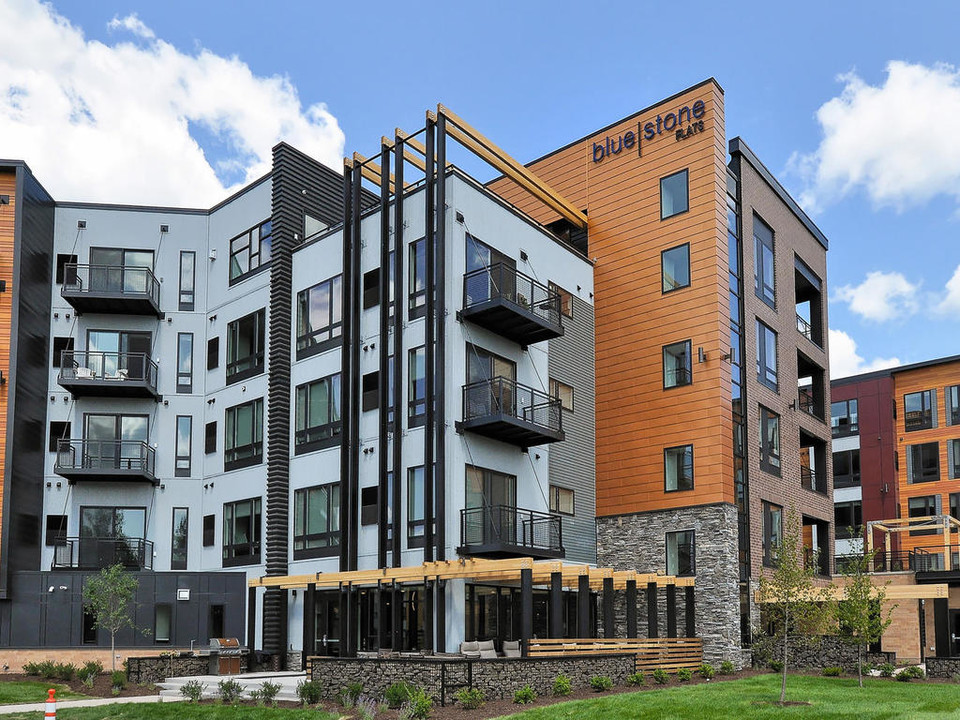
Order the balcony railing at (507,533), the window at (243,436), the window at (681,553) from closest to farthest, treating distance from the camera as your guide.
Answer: the balcony railing at (507,533), the window at (681,553), the window at (243,436)

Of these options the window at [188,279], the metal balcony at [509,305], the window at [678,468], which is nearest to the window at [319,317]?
the metal balcony at [509,305]

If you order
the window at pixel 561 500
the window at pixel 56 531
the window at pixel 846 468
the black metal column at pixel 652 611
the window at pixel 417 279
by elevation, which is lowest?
the black metal column at pixel 652 611

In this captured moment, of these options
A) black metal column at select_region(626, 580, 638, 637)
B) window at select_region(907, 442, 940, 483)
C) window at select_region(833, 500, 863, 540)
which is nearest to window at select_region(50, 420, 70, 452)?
black metal column at select_region(626, 580, 638, 637)

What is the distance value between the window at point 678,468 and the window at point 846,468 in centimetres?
2619

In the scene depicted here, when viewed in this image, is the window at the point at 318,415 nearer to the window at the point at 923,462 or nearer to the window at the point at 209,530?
the window at the point at 209,530

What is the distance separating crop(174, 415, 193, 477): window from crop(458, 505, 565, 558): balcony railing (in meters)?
12.3

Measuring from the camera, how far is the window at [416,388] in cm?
2822

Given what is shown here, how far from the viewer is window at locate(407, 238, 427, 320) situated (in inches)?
1136

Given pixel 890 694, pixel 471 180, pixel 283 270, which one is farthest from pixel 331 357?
pixel 890 694

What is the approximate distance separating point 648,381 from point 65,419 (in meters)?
19.1

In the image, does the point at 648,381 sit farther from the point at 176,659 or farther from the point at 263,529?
the point at 176,659

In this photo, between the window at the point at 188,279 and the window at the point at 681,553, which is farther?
the window at the point at 188,279

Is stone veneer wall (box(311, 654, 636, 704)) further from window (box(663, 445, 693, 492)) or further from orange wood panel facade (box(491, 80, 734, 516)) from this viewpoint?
orange wood panel facade (box(491, 80, 734, 516))

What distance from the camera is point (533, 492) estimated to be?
30.0m
